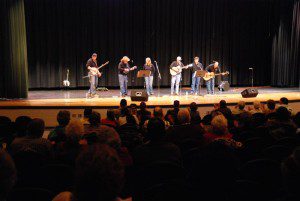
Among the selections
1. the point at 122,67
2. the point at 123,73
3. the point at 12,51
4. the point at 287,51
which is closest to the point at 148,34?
the point at 122,67

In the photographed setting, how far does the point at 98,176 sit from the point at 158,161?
228cm

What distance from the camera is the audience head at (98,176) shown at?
1.78 meters

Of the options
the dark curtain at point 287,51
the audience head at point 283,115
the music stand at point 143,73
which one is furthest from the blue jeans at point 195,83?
the audience head at point 283,115

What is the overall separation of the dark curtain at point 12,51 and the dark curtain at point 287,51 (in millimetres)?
12563

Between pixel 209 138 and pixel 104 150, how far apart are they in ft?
11.6

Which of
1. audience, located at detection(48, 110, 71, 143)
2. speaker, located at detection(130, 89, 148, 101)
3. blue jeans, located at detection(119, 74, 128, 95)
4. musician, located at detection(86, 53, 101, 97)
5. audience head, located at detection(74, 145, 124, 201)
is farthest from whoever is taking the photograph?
blue jeans, located at detection(119, 74, 128, 95)

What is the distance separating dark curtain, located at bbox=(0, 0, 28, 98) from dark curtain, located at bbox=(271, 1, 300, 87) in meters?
12.6

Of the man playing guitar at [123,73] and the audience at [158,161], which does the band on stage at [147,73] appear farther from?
the audience at [158,161]

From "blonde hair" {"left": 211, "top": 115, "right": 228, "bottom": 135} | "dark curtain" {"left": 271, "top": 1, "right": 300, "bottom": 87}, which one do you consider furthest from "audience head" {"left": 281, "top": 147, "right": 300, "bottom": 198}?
"dark curtain" {"left": 271, "top": 1, "right": 300, "bottom": 87}

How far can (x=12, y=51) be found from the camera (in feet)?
45.4

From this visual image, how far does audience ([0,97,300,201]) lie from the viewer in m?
1.85

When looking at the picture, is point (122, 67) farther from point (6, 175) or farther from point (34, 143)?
point (6, 175)

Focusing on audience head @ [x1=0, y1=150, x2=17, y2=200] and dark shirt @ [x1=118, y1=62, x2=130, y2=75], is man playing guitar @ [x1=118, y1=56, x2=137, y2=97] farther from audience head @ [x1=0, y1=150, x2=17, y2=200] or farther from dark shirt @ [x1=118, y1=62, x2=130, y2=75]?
audience head @ [x1=0, y1=150, x2=17, y2=200]

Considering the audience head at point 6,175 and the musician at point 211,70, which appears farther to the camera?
the musician at point 211,70
